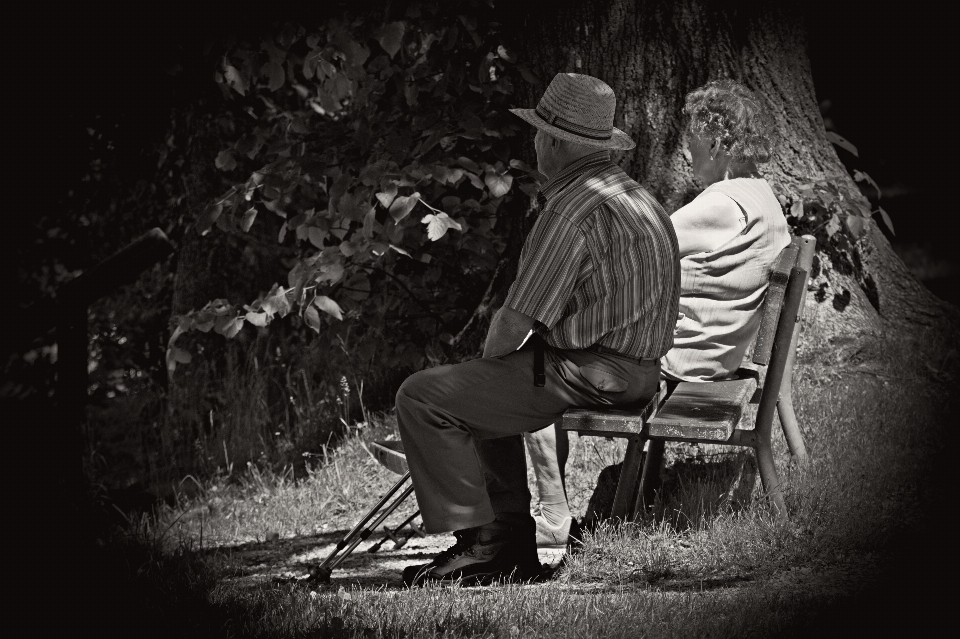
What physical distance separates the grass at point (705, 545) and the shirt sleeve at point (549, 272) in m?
0.91

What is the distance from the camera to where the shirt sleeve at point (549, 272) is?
355 centimetres

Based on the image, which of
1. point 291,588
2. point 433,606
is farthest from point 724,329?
point 291,588

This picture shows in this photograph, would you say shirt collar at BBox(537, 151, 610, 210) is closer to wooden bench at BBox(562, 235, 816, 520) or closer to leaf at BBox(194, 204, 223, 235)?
wooden bench at BBox(562, 235, 816, 520)

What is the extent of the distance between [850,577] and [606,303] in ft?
3.95

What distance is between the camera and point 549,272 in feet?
11.7

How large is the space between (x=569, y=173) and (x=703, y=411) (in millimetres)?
921

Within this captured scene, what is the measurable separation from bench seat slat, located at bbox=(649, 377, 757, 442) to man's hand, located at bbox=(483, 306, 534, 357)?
522mm

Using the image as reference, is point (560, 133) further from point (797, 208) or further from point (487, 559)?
point (797, 208)

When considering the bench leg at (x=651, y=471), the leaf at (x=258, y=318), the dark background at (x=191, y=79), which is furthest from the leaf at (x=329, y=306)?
the bench leg at (x=651, y=471)

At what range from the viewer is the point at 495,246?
591cm

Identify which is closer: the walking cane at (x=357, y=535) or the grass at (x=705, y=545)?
the grass at (x=705, y=545)

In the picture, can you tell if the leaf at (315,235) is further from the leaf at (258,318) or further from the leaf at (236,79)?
the leaf at (236,79)

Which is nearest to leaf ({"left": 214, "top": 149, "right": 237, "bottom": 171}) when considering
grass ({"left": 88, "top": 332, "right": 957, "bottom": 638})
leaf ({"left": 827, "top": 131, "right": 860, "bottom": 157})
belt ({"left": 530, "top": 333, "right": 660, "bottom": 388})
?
grass ({"left": 88, "top": 332, "right": 957, "bottom": 638})

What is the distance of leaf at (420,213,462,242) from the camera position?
5059mm
